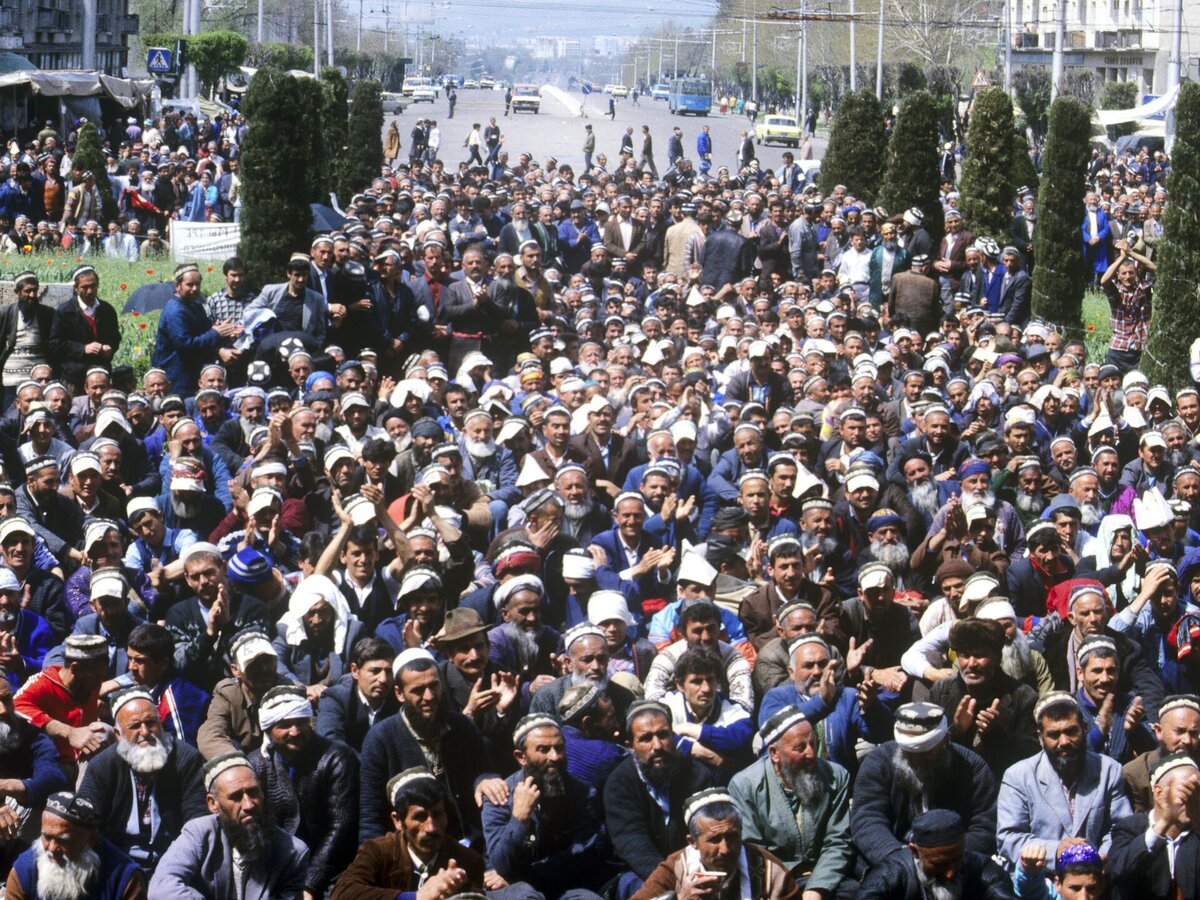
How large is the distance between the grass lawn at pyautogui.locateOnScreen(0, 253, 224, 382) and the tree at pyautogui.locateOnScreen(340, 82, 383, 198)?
7.10 m

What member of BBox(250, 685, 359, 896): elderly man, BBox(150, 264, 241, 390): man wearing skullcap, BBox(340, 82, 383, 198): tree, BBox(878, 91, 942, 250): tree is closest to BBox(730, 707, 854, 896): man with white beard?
BBox(250, 685, 359, 896): elderly man

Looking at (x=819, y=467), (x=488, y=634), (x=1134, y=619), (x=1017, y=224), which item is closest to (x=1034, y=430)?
(x=819, y=467)

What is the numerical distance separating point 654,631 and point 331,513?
8.71ft

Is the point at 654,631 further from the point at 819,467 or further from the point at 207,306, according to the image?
the point at 207,306

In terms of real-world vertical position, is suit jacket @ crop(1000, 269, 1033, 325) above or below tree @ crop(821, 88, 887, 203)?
below

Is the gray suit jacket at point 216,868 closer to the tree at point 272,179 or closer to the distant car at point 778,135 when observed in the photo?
the tree at point 272,179

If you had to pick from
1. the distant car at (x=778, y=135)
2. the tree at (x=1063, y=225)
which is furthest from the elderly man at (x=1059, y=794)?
the distant car at (x=778, y=135)

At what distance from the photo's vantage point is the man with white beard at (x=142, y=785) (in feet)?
24.9

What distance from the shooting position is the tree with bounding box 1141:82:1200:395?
1719 cm

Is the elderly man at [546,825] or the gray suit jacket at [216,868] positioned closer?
the gray suit jacket at [216,868]

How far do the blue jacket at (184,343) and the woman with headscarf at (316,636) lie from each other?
18.2 feet

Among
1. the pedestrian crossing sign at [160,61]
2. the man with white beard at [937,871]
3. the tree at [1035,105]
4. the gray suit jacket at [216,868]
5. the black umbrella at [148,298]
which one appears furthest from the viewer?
the tree at [1035,105]

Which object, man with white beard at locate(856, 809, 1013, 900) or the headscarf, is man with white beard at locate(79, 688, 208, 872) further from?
man with white beard at locate(856, 809, 1013, 900)

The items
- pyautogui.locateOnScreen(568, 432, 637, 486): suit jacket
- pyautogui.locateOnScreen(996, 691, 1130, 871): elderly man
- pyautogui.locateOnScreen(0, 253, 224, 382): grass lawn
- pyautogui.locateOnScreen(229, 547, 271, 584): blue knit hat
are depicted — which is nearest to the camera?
pyautogui.locateOnScreen(996, 691, 1130, 871): elderly man
